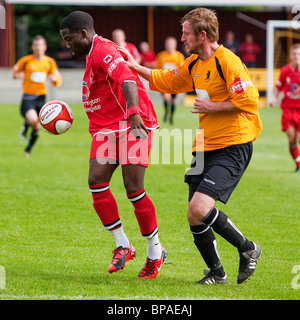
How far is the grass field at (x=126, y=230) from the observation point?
17.1ft

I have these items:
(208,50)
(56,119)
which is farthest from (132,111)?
(56,119)

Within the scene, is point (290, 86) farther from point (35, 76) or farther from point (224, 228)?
point (224, 228)

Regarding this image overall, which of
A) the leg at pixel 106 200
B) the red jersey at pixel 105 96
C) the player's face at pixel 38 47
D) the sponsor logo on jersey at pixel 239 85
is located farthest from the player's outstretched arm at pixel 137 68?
the player's face at pixel 38 47

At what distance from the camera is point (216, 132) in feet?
17.5

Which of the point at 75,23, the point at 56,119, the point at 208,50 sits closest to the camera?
the point at 208,50

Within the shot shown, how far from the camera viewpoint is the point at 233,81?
5.11 m

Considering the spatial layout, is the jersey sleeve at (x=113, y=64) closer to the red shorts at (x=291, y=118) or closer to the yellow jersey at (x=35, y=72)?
the red shorts at (x=291, y=118)

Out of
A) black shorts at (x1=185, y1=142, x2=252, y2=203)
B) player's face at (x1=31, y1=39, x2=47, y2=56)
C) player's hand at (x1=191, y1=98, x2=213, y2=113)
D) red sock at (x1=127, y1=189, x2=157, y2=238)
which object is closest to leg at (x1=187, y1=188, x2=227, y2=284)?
black shorts at (x1=185, y1=142, x2=252, y2=203)

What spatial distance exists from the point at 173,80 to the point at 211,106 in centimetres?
63

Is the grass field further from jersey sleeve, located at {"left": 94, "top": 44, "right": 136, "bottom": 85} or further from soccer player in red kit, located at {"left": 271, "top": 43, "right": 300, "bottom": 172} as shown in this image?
jersey sleeve, located at {"left": 94, "top": 44, "right": 136, "bottom": 85}

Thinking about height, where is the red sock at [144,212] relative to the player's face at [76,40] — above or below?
below

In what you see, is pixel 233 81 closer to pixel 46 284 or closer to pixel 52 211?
pixel 46 284

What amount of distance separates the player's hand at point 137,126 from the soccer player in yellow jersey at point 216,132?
17.7 inches

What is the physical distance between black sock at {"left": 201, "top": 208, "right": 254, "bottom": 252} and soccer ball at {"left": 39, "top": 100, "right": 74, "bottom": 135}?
1709 millimetres
